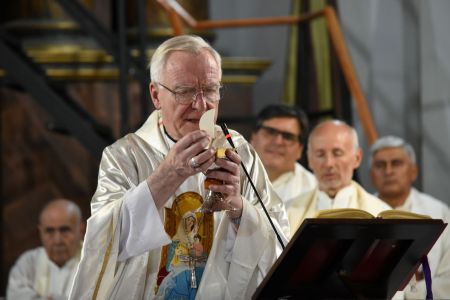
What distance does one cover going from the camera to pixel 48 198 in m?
9.70

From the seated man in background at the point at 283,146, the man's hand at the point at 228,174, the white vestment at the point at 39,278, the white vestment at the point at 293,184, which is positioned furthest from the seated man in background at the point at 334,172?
the man's hand at the point at 228,174

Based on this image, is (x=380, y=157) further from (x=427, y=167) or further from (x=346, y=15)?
(x=346, y=15)

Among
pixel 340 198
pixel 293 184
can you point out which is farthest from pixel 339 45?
pixel 340 198

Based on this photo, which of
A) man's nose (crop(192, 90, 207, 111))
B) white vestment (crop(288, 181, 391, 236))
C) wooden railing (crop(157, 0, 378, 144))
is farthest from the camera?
wooden railing (crop(157, 0, 378, 144))

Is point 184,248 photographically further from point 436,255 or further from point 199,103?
point 436,255

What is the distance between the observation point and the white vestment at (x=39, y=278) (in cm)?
780

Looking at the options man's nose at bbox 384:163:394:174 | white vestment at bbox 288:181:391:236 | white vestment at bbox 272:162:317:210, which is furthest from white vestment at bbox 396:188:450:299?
white vestment at bbox 272:162:317:210

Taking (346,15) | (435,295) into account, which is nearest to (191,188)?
(435,295)

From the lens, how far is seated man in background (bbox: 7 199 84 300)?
25.3ft

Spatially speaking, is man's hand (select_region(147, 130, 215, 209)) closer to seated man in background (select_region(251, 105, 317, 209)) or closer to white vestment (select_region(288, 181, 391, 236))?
white vestment (select_region(288, 181, 391, 236))

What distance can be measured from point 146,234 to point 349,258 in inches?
30.1

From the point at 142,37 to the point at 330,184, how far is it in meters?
1.99

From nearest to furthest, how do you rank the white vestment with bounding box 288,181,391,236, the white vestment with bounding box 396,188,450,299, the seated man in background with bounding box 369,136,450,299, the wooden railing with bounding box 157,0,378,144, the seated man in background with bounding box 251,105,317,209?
the white vestment with bounding box 288,181,391,236 < the white vestment with bounding box 396,188,450,299 < the seated man in background with bounding box 251,105,317,209 < the seated man in background with bounding box 369,136,450,299 < the wooden railing with bounding box 157,0,378,144

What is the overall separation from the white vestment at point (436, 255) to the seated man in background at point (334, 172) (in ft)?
1.89
